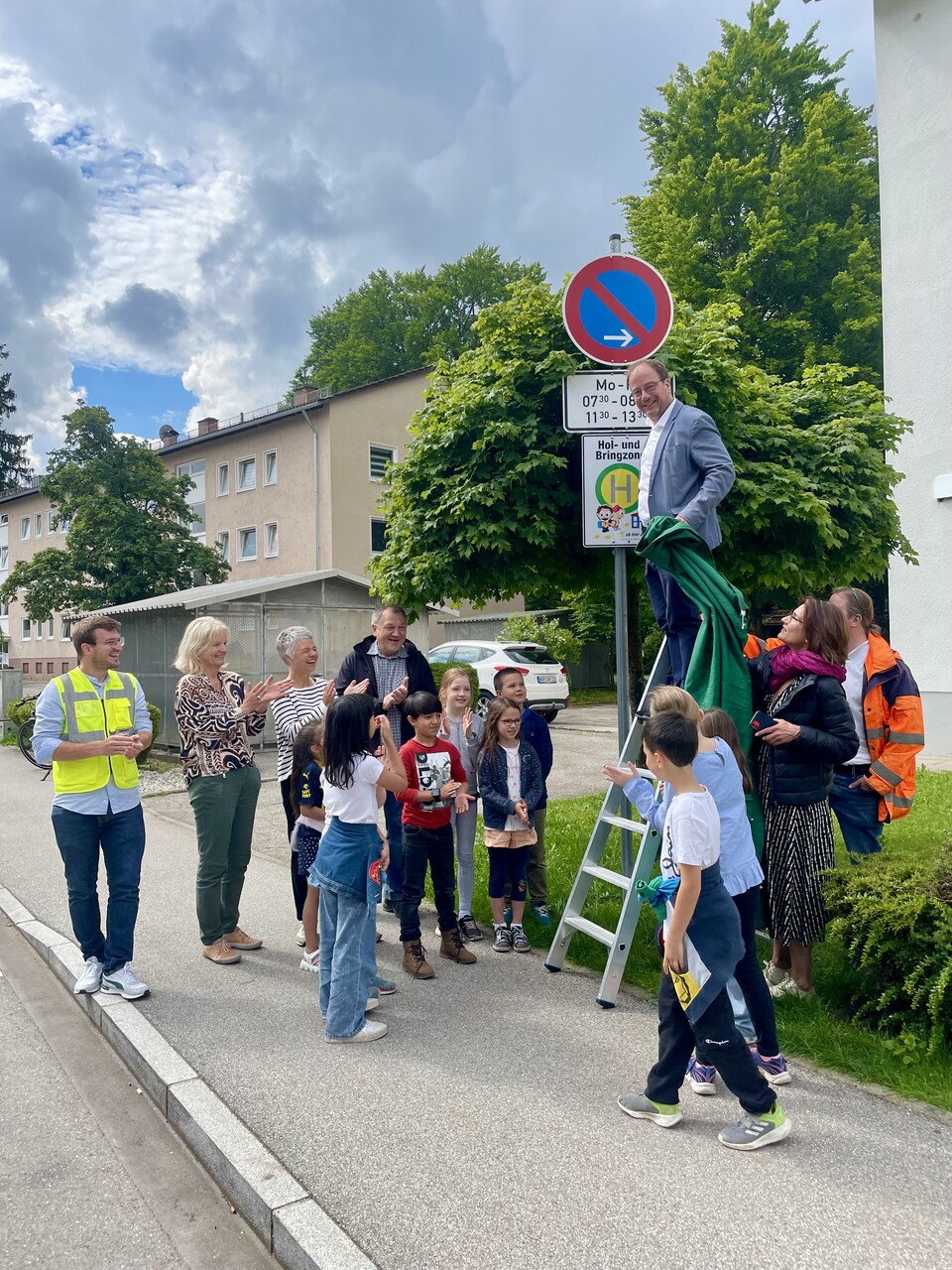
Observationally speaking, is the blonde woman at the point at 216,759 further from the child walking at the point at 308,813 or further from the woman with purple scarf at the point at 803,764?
the woman with purple scarf at the point at 803,764

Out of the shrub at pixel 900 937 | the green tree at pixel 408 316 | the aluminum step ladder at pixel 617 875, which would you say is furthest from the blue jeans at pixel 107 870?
the green tree at pixel 408 316

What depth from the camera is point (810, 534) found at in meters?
6.88

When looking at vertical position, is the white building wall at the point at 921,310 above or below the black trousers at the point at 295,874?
above

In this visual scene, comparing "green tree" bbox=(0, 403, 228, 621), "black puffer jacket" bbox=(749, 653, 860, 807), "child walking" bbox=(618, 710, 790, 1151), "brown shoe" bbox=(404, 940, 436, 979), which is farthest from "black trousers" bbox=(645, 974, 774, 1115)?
"green tree" bbox=(0, 403, 228, 621)

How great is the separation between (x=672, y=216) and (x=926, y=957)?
2676 cm

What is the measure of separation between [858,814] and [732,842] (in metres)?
1.52

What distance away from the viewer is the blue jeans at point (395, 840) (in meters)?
6.30

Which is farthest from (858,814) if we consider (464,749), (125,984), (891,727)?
(125,984)

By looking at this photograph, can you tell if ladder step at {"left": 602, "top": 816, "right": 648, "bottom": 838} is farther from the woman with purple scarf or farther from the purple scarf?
the purple scarf

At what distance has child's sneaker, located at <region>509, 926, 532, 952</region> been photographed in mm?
5832

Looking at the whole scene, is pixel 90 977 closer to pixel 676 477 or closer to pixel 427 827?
pixel 427 827

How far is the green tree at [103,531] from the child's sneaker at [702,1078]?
26882mm

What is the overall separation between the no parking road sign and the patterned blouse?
2.77 metres

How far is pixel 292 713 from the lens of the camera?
6008 mm
